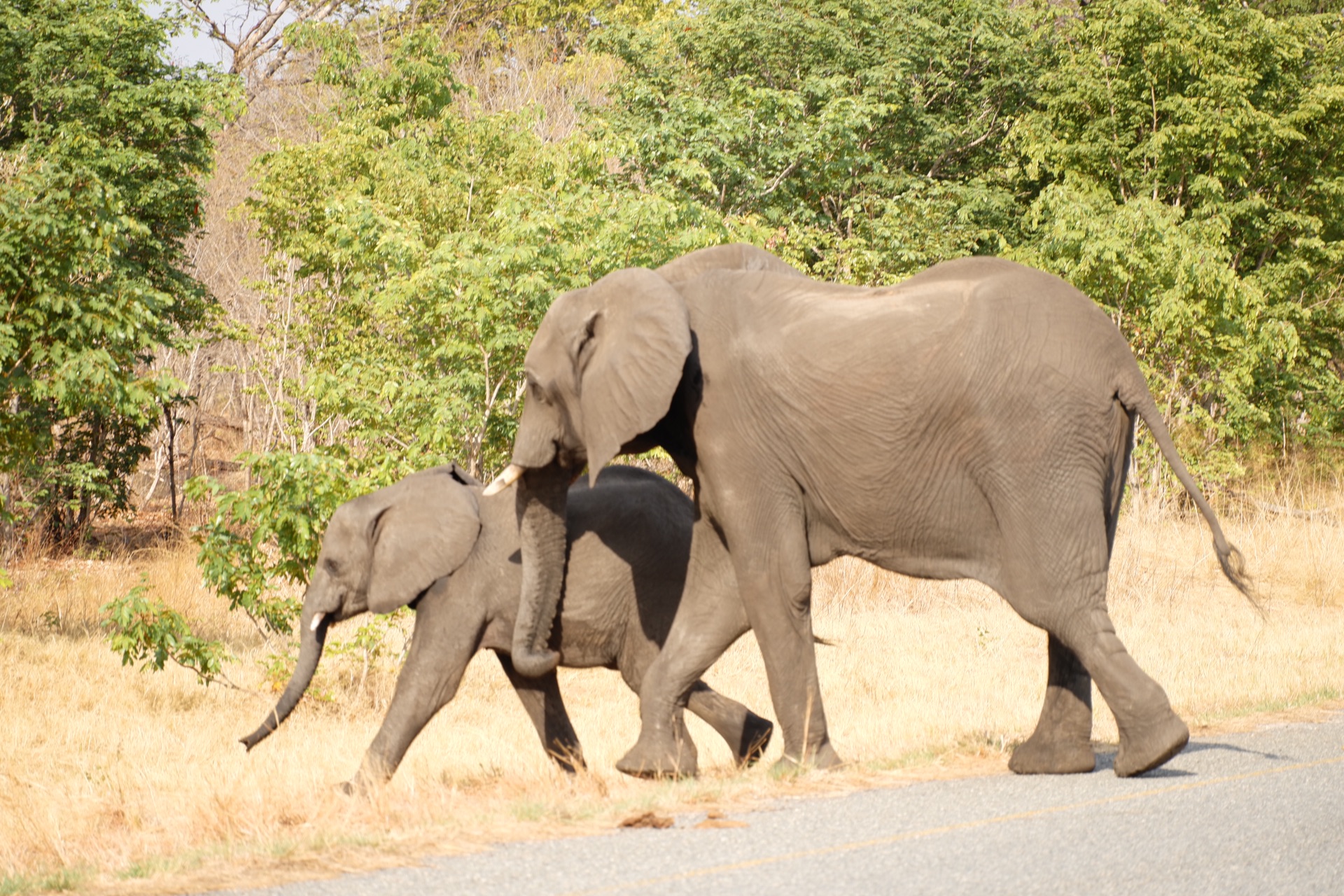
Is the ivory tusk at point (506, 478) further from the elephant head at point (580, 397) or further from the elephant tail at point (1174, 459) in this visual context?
the elephant tail at point (1174, 459)

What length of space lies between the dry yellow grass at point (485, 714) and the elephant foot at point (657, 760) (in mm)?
127

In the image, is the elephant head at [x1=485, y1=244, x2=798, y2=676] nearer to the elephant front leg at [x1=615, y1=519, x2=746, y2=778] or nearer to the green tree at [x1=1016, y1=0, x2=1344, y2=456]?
the elephant front leg at [x1=615, y1=519, x2=746, y2=778]

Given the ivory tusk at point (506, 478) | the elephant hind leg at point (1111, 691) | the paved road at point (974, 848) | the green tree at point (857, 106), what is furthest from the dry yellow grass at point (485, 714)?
the green tree at point (857, 106)

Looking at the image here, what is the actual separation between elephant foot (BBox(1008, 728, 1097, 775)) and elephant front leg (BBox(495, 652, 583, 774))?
2408mm

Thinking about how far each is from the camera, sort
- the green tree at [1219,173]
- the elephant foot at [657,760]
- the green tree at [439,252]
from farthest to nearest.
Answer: the green tree at [1219,173]
the green tree at [439,252]
the elephant foot at [657,760]

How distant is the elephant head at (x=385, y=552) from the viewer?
8180 mm

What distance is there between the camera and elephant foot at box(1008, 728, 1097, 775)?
7.42 metres

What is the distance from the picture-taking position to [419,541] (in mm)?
8219

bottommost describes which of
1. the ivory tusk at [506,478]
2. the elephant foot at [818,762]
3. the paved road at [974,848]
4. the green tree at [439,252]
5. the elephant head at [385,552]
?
the elephant foot at [818,762]

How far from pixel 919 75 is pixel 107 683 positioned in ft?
59.1

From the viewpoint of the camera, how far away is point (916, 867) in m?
5.35

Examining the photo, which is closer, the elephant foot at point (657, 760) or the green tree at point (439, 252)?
the elephant foot at point (657, 760)

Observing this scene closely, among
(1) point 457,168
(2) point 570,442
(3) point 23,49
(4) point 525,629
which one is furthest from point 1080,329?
(3) point 23,49

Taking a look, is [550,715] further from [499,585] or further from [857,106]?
[857,106]
